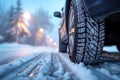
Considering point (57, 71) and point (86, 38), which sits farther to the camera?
point (86, 38)

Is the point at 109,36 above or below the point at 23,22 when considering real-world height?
below

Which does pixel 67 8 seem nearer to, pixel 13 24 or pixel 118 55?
pixel 118 55

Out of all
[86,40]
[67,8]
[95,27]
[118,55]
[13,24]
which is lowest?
[118,55]

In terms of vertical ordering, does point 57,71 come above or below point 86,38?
below

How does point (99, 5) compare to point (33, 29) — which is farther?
point (33, 29)

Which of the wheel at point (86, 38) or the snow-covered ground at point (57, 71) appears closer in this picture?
the snow-covered ground at point (57, 71)

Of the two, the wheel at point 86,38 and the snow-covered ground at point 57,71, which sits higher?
the wheel at point 86,38

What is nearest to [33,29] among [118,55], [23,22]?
[23,22]

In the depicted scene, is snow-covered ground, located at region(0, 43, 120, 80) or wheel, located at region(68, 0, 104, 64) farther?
wheel, located at region(68, 0, 104, 64)

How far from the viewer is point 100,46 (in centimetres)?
268

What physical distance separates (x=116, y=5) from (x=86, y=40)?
0.83 metres

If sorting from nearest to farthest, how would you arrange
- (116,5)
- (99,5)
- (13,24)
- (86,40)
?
(116,5), (99,5), (86,40), (13,24)

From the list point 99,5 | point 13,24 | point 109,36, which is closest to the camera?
point 99,5

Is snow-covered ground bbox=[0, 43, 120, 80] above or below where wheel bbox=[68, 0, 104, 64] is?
below
